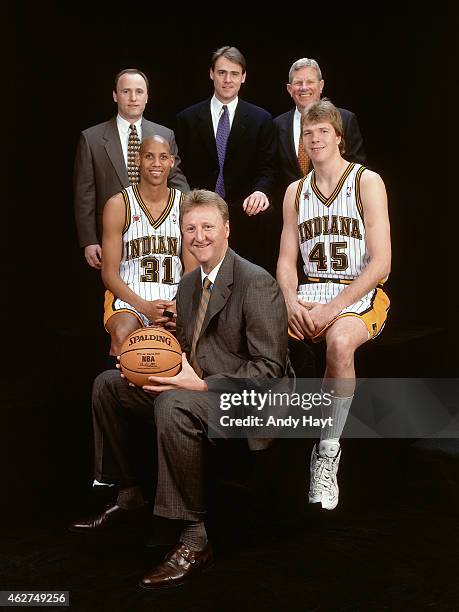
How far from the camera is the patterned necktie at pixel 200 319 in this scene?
12.6 ft

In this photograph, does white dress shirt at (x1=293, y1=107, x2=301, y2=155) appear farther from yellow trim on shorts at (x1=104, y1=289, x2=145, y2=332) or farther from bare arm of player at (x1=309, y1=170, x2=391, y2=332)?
yellow trim on shorts at (x1=104, y1=289, x2=145, y2=332)

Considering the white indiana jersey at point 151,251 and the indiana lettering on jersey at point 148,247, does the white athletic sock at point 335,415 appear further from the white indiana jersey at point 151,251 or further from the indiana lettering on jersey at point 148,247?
the indiana lettering on jersey at point 148,247

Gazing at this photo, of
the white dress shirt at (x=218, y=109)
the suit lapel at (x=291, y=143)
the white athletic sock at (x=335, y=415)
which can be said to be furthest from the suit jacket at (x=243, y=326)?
the white dress shirt at (x=218, y=109)

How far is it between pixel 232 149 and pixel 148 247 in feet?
2.63

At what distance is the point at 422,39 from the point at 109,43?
168 cm

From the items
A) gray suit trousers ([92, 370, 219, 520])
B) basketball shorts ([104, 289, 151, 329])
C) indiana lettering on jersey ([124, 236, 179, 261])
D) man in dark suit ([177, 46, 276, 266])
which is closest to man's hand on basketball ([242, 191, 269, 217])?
man in dark suit ([177, 46, 276, 266])

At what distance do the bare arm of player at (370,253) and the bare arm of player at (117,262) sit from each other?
0.77 m

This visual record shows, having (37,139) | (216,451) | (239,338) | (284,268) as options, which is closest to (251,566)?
(216,451)

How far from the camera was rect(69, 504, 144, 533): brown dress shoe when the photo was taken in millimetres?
3939

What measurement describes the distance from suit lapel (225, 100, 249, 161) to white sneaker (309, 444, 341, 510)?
→ 1.79 meters

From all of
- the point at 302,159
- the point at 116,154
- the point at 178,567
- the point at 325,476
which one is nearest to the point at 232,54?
the point at 302,159

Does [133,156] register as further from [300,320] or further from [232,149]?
[300,320]

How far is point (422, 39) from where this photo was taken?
4.97 meters

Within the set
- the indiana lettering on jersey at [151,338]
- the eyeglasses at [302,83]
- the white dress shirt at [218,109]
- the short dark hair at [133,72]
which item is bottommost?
the indiana lettering on jersey at [151,338]
